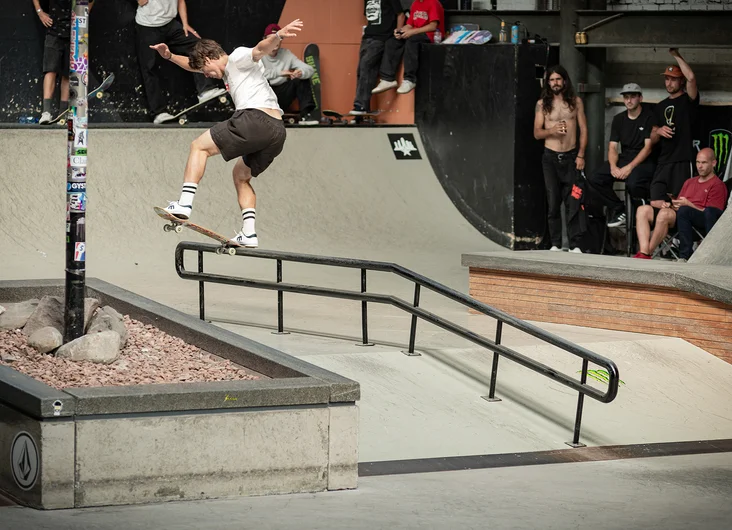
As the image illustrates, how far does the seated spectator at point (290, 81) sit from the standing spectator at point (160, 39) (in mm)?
734

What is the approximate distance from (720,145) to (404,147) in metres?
4.06

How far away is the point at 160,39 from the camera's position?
47.3ft

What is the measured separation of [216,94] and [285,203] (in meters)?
1.97

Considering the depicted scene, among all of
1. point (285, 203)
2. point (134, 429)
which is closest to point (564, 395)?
point (134, 429)

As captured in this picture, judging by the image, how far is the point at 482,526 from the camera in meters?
4.99

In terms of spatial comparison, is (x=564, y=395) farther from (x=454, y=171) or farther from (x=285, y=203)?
(x=454, y=171)

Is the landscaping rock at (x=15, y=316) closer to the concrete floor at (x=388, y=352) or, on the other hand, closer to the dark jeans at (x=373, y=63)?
the concrete floor at (x=388, y=352)

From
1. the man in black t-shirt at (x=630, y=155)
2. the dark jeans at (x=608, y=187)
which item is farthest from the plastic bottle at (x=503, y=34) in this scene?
the dark jeans at (x=608, y=187)

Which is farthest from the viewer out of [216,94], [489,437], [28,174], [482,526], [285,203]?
[216,94]

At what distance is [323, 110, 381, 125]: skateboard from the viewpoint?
15336 millimetres

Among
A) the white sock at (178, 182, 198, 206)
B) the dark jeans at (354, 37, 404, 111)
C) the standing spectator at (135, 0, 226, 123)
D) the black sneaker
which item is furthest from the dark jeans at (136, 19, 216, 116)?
the white sock at (178, 182, 198, 206)

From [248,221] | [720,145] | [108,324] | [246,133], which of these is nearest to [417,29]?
[720,145]

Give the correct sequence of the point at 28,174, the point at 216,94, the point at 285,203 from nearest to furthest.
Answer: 1. the point at 28,174
2. the point at 285,203
3. the point at 216,94

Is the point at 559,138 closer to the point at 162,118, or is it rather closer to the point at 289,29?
the point at 162,118
